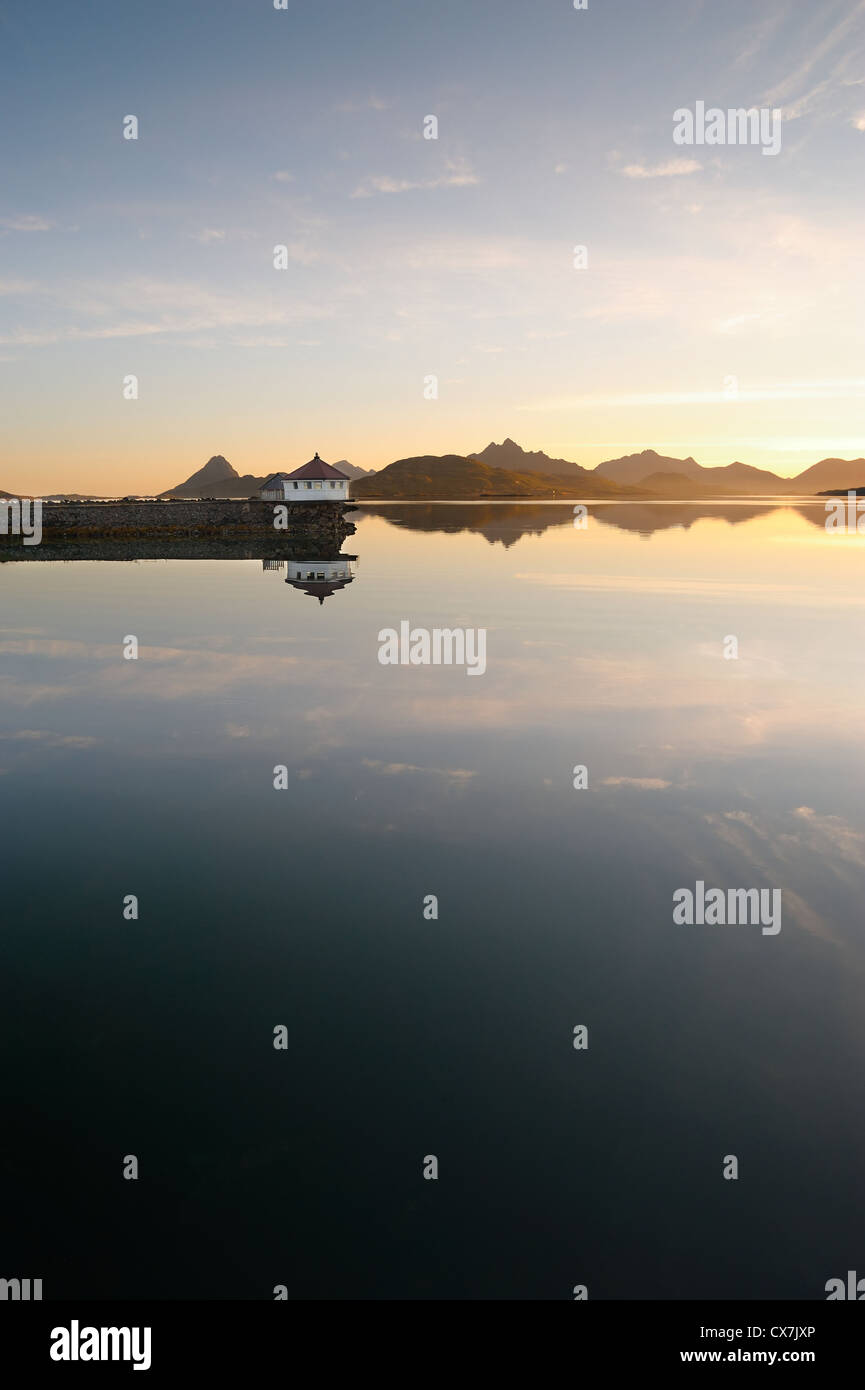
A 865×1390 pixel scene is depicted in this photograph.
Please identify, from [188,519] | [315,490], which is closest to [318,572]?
[315,490]

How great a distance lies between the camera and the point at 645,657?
28.4 metres

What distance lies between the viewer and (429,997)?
9.48 metres

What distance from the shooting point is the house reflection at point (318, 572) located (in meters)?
48.3

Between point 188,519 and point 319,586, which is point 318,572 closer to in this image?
point 319,586

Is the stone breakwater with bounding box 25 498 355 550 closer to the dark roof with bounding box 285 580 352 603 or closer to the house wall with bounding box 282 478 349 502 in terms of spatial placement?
the house wall with bounding box 282 478 349 502

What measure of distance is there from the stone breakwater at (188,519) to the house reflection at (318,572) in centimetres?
1952

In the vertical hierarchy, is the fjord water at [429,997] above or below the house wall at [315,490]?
below

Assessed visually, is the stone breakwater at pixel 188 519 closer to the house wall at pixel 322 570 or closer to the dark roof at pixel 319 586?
the house wall at pixel 322 570

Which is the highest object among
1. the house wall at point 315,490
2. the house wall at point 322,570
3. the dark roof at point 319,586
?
the house wall at point 315,490

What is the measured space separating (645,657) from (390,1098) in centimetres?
2302

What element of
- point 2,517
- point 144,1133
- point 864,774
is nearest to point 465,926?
point 144,1133

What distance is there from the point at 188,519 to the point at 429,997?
8438 centimetres

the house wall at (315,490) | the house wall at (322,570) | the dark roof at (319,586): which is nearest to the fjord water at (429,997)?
the dark roof at (319,586)
